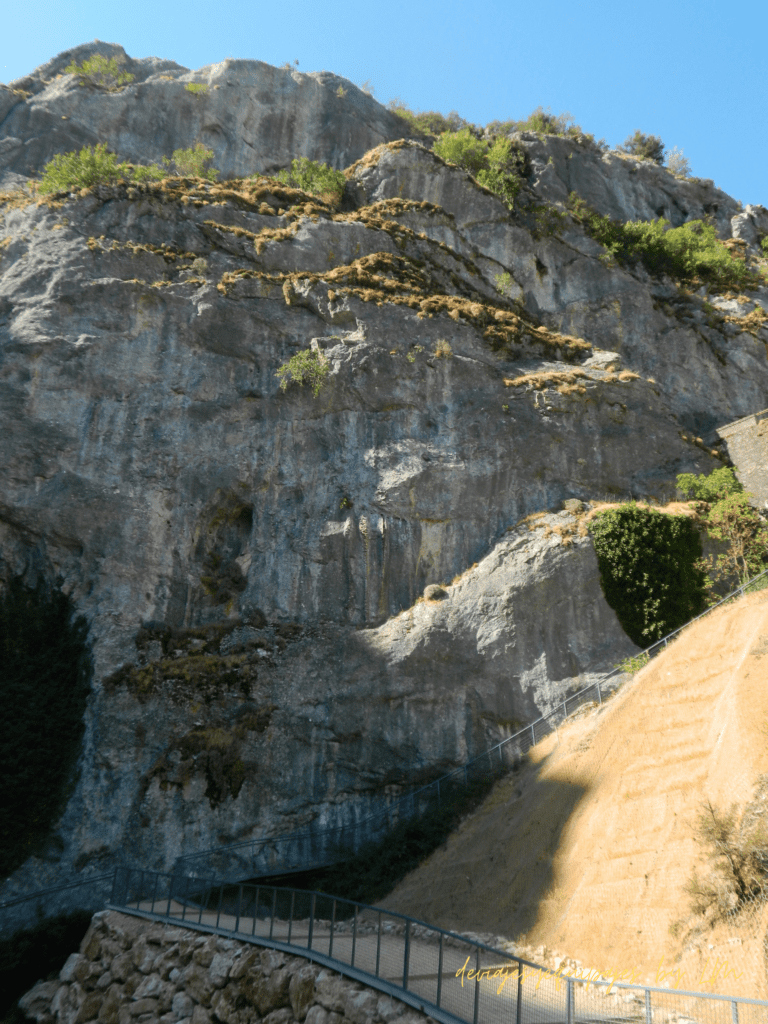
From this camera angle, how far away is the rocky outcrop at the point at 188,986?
974cm

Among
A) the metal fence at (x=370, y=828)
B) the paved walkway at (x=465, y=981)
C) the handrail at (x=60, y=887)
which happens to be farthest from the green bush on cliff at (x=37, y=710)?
the paved walkway at (x=465, y=981)

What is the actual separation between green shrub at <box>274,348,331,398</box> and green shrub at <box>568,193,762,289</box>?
18016mm

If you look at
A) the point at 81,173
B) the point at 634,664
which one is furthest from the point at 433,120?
the point at 634,664

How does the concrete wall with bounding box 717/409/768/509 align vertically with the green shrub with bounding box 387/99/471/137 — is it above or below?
below

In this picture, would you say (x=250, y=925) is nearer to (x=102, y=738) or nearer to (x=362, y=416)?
(x=102, y=738)

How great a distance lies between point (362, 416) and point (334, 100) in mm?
23715

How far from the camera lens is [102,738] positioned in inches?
716

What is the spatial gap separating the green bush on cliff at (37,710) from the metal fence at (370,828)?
3.82 meters

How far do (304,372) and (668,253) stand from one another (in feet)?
69.8

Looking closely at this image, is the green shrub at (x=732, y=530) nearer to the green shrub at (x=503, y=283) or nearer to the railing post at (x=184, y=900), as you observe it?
the green shrub at (x=503, y=283)

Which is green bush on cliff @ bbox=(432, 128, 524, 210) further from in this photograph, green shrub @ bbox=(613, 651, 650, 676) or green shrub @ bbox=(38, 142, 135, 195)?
green shrub @ bbox=(613, 651, 650, 676)

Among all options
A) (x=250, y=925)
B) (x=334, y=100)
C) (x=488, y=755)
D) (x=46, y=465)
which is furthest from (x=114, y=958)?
(x=334, y=100)

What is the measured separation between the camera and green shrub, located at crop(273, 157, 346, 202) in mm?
32375

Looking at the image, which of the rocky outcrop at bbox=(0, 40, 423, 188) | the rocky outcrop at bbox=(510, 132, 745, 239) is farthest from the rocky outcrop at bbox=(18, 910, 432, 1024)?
the rocky outcrop at bbox=(510, 132, 745, 239)
